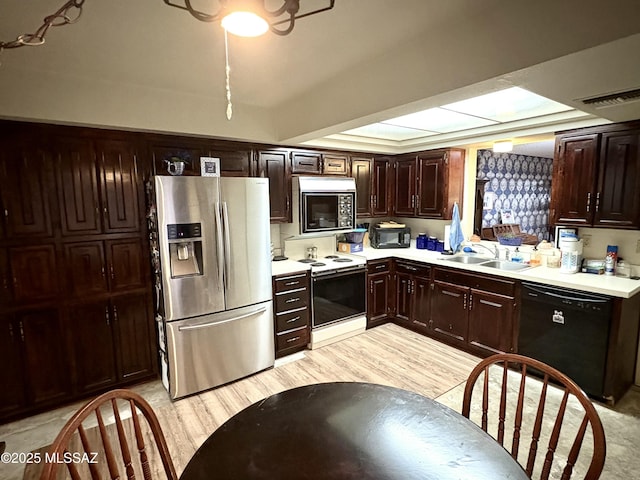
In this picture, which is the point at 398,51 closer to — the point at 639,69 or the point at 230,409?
the point at 639,69

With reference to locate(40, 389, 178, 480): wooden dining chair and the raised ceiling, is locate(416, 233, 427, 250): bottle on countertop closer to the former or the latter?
the raised ceiling

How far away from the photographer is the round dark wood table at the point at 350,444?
1.08m

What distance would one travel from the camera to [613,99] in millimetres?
1975

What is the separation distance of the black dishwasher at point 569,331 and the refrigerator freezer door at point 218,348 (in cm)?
238

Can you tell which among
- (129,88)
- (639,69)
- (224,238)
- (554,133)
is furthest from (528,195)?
(129,88)

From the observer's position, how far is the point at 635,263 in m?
2.93

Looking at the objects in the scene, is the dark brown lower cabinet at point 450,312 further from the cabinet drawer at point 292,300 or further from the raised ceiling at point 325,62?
the raised ceiling at point 325,62

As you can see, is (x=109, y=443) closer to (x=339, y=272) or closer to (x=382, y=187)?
(x=339, y=272)

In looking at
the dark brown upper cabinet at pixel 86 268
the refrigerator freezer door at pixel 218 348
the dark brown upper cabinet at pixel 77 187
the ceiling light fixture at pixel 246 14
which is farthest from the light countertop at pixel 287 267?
the ceiling light fixture at pixel 246 14

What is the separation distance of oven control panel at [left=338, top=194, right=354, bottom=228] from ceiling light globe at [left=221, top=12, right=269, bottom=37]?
9.61ft

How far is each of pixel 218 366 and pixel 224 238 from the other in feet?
3.75

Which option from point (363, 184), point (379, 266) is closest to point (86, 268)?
point (379, 266)

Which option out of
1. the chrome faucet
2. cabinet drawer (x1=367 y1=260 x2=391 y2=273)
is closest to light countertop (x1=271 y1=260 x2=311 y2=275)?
cabinet drawer (x1=367 y1=260 x2=391 y2=273)

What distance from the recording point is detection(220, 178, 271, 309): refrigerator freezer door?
289 centimetres
